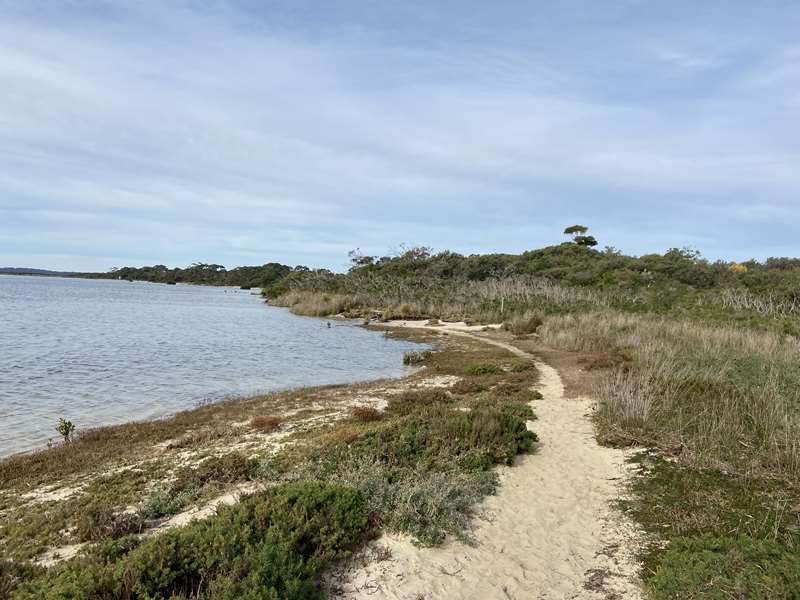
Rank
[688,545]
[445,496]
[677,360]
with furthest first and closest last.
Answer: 1. [677,360]
2. [445,496]
3. [688,545]

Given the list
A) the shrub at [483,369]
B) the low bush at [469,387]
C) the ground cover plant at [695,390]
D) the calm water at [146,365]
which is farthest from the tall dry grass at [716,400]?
the calm water at [146,365]

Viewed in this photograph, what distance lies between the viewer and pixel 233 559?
416 cm

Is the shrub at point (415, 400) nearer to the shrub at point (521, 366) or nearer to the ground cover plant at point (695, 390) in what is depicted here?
the ground cover plant at point (695, 390)

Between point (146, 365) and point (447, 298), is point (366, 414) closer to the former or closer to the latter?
point (146, 365)

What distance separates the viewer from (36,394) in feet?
44.0

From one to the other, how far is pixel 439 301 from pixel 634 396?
3334cm

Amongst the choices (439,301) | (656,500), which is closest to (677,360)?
(656,500)

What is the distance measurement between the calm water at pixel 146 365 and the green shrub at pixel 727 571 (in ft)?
35.4

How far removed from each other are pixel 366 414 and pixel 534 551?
18.8ft

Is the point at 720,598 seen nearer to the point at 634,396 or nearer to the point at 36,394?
the point at 634,396

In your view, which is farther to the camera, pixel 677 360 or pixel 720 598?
pixel 677 360

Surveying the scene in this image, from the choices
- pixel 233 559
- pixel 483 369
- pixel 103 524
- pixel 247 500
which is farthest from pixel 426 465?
pixel 483 369

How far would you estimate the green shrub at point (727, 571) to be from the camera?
13.0ft

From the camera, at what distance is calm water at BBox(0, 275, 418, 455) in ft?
40.7
